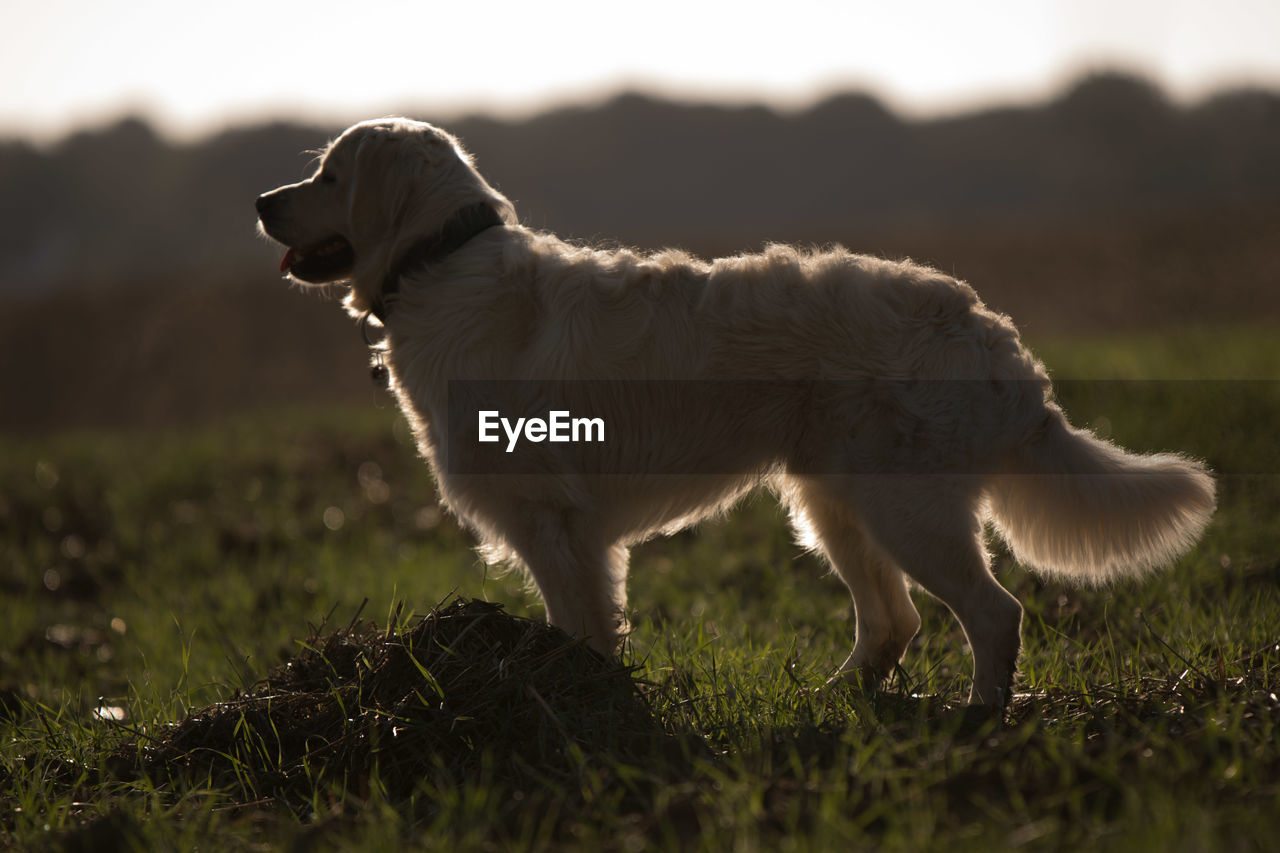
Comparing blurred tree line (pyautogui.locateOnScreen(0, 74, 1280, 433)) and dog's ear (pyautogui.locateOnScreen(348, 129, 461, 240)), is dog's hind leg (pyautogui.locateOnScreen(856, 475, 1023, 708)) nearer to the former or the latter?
dog's ear (pyautogui.locateOnScreen(348, 129, 461, 240))

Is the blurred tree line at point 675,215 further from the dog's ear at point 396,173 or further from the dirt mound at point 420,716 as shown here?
the dirt mound at point 420,716

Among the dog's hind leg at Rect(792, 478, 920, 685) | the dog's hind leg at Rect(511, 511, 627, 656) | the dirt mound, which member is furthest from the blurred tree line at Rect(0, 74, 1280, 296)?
the dirt mound

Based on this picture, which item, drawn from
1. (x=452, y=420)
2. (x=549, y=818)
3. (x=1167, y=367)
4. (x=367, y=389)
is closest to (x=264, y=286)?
(x=367, y=389)

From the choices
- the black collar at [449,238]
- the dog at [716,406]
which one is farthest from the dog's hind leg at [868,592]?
the black collar at [449,238]

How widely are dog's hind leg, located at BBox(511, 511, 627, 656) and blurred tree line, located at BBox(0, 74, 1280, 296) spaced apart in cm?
3144

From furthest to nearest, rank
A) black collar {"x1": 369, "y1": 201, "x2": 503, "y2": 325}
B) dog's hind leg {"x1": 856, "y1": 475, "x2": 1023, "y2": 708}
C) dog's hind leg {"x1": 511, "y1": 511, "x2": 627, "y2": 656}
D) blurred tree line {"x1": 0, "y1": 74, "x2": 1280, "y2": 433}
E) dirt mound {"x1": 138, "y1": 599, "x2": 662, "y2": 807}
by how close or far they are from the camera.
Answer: blurred tree line {"x1": 0, "y1": 74, "x2": 1280, "y2": 433} < black collar {"x1": 369, "y1": 201, "x2": 503, "y2": 325} < dog's hind leg {"x1": 511, "y1": 511, "x2": 627, "y2": 656} < dog's hind leg {"x1": 856, "y1": 475, "x2": 1023, "y2": 708} < dirt mound {"x1": 138, "y1": 599, "x2": 662, "y2": 807}

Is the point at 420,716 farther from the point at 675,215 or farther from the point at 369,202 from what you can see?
the point at 675,215

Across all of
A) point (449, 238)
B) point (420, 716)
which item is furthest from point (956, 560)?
point (449, 238)

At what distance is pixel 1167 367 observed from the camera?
9.15 meters

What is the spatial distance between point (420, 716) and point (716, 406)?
1469 mm

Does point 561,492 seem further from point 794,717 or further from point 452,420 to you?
point 794,717

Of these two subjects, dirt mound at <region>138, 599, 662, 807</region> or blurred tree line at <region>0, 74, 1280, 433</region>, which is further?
blurred tree line at <region>0, 74, 1280, 433</region>

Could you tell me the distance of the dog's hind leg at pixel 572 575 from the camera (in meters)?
3.47

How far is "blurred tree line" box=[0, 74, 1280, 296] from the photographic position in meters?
38.9
